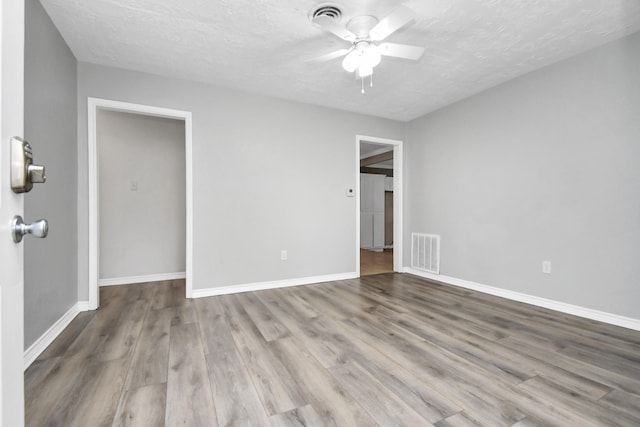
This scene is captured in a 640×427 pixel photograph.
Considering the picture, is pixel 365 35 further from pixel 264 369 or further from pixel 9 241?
pixel 264 369

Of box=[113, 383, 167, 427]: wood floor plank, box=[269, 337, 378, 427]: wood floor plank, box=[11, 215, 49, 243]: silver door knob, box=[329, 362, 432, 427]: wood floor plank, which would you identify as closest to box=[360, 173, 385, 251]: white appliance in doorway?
box=[269, 337, 378, 427]: wood floor plank

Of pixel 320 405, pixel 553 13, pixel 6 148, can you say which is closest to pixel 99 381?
pixel 320 405

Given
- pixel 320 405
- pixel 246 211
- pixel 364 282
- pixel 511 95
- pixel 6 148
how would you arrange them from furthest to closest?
pixel 364 282
pixel 246 211
pixel 511 95
pixel 320 405
pixel 6 148

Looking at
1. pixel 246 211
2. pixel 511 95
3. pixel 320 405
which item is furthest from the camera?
pixel 246 211

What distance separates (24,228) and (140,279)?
3790 mm

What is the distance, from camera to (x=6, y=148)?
1.84ft

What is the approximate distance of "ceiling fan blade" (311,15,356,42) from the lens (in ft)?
5.97

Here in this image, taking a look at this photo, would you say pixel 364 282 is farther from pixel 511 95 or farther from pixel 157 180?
pixel 157 180

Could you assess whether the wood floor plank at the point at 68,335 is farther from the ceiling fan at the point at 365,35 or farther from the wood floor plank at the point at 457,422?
the ceiling fan at the point at 365,35

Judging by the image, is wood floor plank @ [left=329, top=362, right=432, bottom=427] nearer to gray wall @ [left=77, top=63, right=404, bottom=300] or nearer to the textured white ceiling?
gray wall @ [left=77, top=63, right=404, bottom=300]

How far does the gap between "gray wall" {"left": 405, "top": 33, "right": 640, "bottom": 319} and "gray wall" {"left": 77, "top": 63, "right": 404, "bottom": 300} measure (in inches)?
56.9

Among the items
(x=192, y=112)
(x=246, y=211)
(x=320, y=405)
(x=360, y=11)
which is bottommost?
(x=320, y=405)

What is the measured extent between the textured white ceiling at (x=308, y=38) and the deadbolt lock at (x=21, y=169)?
1.87m

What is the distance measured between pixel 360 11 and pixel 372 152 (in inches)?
169
